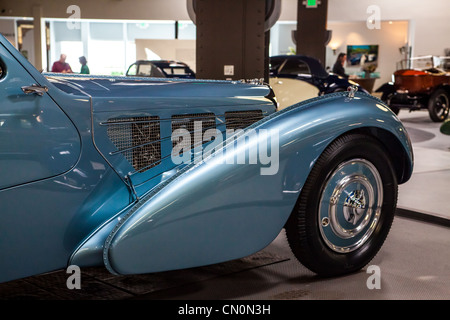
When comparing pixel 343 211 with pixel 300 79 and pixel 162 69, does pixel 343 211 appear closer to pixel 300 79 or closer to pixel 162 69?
pixel 300 79

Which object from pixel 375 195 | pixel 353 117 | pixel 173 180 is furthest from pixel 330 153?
pixel 173 180

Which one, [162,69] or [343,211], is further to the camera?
[162,69]

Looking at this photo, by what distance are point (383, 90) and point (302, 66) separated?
2909mm

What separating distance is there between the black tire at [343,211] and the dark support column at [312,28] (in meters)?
12.7

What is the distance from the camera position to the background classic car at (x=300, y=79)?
33.3 feet

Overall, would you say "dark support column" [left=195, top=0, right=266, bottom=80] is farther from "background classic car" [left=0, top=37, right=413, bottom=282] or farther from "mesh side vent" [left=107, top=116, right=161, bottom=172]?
"mesh side vent" [left=107, top=116, right=161, bottom=172]

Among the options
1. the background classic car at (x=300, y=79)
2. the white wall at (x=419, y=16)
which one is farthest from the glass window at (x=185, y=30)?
the background classic car at (x=300, y=79)

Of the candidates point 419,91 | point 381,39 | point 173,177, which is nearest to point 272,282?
point 173,177

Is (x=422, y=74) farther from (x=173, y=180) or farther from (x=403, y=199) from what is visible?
(x=173, y=180)

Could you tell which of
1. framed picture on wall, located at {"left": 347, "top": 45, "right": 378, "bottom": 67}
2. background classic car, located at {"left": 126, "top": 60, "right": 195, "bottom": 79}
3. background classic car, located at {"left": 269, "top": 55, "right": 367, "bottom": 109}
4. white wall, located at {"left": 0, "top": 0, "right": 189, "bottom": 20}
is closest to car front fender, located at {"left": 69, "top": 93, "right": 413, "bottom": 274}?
background classic car, located at {"left": 269, "top": 55, "right": 367, "bottom": 109}

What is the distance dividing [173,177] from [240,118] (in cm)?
76

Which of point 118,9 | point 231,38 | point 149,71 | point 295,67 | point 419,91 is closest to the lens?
point 231,38

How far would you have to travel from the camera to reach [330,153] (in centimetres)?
285

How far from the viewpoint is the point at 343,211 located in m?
3.01
